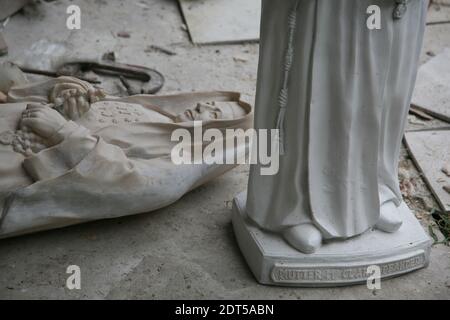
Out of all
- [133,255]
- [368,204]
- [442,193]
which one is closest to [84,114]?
[133,255]

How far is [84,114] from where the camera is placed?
3557 mm

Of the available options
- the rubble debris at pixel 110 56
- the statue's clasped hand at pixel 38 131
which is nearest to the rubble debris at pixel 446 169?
the statue's clasped hand at pixel 38 131

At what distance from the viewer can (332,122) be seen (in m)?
2.82

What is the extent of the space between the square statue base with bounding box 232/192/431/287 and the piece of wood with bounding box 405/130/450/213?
0.62 metres

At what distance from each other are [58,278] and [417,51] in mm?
1823

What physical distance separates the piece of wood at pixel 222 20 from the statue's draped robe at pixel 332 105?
8.49ft

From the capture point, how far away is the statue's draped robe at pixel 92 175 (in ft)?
10.2

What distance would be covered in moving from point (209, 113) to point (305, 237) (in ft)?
3.26

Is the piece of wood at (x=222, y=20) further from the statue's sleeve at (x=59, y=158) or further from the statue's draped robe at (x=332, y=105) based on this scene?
the statue's draped robe at (x=332, y=105)

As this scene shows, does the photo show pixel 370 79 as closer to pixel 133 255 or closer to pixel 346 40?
pixel 346 40

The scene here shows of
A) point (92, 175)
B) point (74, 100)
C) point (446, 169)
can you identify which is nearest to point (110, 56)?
point (74, 100)

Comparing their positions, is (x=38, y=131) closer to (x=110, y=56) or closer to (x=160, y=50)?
(x=110, y=56)

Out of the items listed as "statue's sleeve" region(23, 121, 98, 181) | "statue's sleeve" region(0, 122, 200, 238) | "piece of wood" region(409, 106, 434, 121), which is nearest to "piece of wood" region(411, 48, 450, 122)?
"piece of wood" region(409, 106, 434, 121)

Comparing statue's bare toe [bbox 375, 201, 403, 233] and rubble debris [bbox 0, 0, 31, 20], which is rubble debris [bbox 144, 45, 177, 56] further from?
statue's bare toe [bbox 375, 201, 403, 233]
